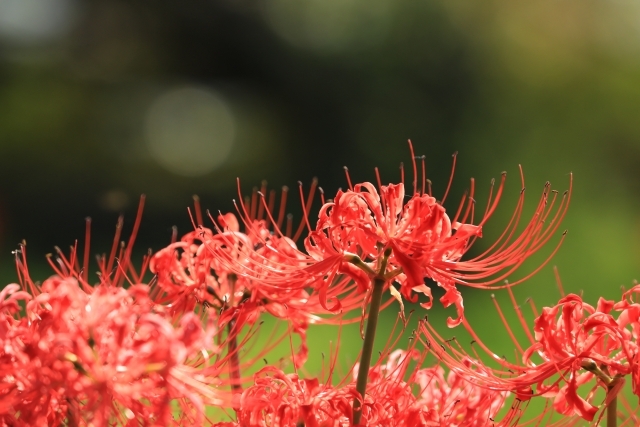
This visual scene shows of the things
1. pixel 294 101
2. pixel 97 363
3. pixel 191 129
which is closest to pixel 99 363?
pixel 97 363

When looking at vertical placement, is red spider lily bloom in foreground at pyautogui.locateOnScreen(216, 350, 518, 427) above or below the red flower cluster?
below

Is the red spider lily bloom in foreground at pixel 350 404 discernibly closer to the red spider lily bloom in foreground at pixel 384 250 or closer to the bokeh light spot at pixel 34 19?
the red spider lily bloom in foreground at pixel 384 250

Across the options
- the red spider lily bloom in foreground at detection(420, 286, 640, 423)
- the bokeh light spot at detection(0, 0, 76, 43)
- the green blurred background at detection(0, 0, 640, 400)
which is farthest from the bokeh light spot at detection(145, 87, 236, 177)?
the red spider lily bloom in foreground at detection(420, 286, 640, 423)

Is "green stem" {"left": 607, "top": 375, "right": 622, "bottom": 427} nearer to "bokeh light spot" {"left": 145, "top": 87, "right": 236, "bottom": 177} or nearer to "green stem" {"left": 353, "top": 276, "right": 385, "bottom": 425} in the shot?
"green stem" {"left": 353, "top": 276, "right": 385, "bottom": 425}

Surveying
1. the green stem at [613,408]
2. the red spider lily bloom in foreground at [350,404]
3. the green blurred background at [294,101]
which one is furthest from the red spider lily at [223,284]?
the green blurred background at [294,101]

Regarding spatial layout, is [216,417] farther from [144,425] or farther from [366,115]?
[366,115]

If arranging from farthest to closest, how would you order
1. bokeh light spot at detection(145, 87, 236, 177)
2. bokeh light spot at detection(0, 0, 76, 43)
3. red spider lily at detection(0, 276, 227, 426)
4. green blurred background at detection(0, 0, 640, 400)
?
1. bokeh light spot at detection(145, 87, 236, 177)
2. bokeh light spot at detection(0, 0, 76, 43)
3. green blurred background at detection(0, 0, 640, 400)
4. red spider lily at detection(0, 276, 227, 426)

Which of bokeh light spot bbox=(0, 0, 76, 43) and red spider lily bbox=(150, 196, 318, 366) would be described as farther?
bokeh light spot bbox=(0, 0, 76, 43)
